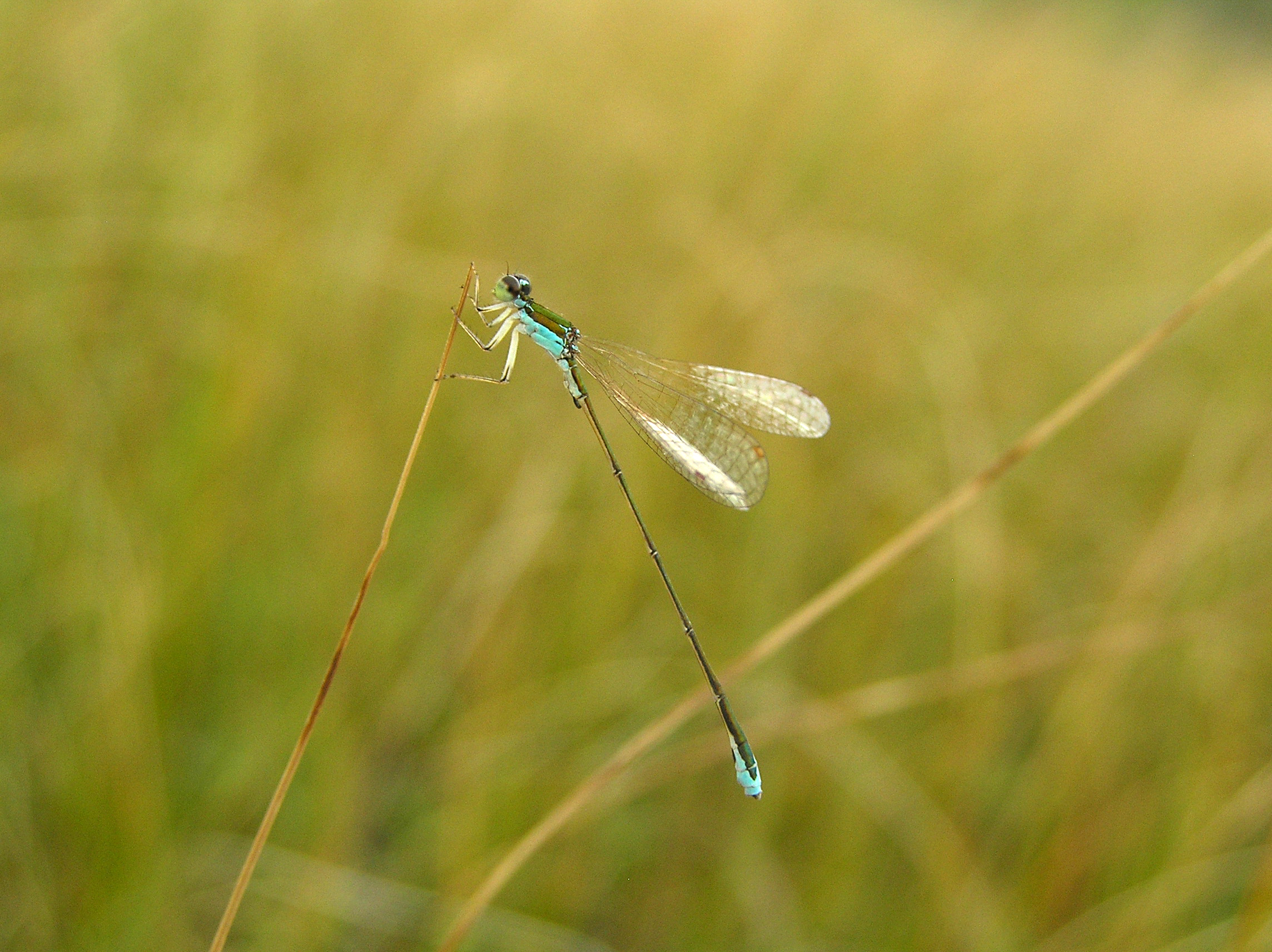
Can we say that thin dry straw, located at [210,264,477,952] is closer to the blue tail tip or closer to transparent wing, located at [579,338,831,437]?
the blue tail tip

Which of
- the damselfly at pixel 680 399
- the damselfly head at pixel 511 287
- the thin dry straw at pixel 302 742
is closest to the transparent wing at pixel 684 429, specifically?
the damselfly at pixel 680 399

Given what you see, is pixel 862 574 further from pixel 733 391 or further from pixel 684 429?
pixel 733 391

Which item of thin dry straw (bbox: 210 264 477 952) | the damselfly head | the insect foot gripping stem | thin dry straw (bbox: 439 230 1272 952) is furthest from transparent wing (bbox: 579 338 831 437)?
thin dry straw (bbox: 210 264 477 952)

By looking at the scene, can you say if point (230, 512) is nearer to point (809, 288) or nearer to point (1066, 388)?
point (809, 288)

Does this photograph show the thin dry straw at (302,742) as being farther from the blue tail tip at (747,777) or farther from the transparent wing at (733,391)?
the transparent wing at (733,391)

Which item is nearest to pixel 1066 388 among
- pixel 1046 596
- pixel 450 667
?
pixel 1046 596
